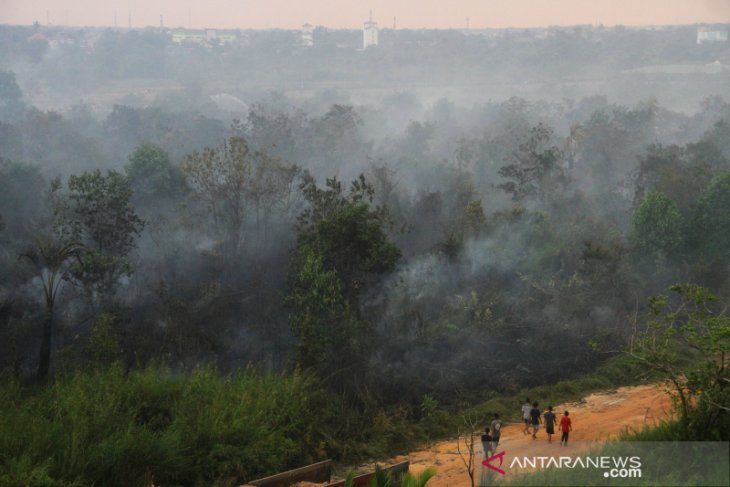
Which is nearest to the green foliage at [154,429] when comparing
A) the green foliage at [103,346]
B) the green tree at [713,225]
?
the green foliage at [103,346]

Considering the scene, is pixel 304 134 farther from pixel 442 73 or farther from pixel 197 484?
pixel 442 73

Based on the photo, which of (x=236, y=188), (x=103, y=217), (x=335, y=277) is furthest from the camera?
(x=236, y=188)

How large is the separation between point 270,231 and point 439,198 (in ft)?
21.9

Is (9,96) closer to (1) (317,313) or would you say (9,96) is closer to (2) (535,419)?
(1) (317,313)

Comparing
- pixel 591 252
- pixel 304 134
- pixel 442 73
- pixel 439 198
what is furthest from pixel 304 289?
pixel 442 73

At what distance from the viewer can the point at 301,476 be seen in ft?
52.0

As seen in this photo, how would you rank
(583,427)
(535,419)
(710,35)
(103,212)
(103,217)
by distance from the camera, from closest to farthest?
(535,419) < (583,427) < (103,217) < (103,212) < (710,35)

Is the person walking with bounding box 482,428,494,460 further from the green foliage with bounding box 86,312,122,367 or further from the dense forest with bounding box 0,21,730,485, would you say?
the green foliage with bounding box 86,312,122,367

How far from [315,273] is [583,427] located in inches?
282

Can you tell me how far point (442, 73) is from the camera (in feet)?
290

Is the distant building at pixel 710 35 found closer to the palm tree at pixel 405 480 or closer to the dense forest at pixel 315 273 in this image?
the dense forest at pixel 315 273

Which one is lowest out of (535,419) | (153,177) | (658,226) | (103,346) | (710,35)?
(535,419)

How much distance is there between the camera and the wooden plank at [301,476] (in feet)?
49.3

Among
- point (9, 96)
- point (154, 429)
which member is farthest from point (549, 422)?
point (9, 96)
